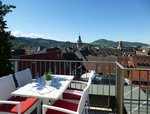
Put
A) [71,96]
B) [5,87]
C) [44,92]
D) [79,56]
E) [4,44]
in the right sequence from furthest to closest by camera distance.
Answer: [79,56]
[4,44]
[71,96]
[5,87]
[44,92]

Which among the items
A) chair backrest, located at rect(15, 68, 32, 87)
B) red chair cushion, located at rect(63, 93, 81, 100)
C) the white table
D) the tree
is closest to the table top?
the white table

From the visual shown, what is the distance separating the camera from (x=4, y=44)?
5305mm

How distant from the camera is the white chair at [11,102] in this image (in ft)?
9.36

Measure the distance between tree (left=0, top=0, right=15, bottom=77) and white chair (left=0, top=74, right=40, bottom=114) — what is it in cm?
169

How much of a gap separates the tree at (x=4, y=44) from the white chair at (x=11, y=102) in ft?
5.54

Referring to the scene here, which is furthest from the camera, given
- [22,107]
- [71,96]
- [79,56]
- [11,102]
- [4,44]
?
[79,56]

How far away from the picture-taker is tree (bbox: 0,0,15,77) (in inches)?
207

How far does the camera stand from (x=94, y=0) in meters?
14.3

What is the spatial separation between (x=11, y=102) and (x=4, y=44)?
2838 millimetres

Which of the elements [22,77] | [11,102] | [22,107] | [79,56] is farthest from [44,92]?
[79,56]

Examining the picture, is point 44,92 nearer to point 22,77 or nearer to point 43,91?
point 43,91

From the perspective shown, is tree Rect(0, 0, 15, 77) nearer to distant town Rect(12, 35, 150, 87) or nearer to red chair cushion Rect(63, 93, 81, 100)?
distant town Rect(12, 35, 150, 87)

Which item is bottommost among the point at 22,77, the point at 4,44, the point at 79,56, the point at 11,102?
the point at 79,56

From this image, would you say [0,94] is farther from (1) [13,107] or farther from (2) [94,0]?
(2) [94,0]
